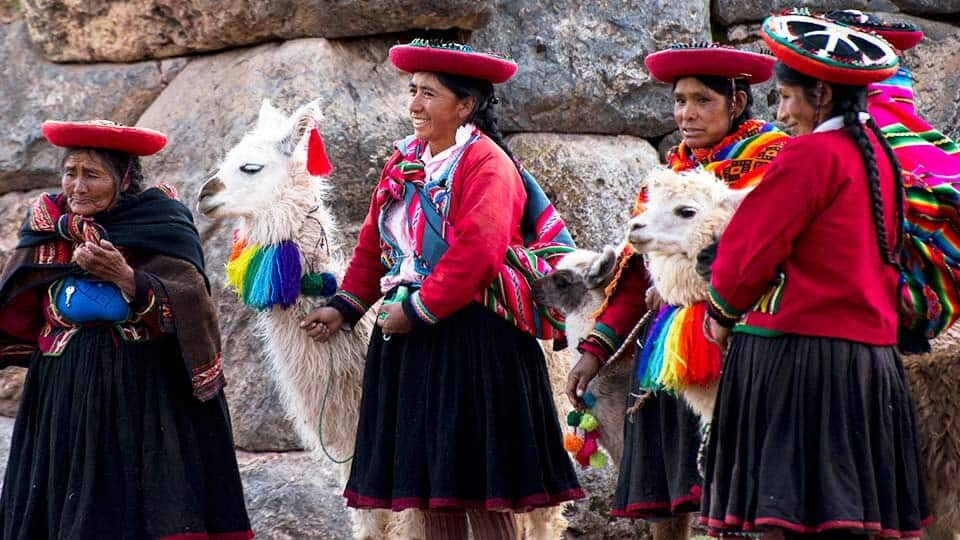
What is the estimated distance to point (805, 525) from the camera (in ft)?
10.9

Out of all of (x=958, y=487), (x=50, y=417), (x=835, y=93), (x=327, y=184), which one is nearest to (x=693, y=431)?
(x=958, y=487)

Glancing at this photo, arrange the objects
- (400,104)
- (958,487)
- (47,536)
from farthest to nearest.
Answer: (400,104)
(47,536)
(958,487)

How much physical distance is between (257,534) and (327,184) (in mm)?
1553

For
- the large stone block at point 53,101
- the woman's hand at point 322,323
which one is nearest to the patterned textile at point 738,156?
the woman's hand at point 322,323

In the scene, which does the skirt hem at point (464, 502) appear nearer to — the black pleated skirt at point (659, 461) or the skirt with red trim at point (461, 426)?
the skirt with red trim at point (461, 426)

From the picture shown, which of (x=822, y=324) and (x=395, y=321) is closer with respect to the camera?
(x=822, y=324)

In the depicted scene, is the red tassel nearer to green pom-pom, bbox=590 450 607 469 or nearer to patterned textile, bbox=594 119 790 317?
patterned textile, bbox=594 119 790 317

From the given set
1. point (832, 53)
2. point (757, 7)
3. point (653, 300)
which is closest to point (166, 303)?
point (653, 300)

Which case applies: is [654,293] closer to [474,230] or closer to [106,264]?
[474,230]

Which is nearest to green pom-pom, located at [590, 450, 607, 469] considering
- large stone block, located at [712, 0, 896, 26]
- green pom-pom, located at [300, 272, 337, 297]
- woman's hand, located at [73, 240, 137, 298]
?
green pom-pom, located at [300, 272, 337, 297]

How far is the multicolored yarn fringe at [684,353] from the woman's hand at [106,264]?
1.70 meters

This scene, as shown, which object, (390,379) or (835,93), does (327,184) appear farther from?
(835,93)

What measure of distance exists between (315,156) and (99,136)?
0.97 m

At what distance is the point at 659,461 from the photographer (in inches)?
172
